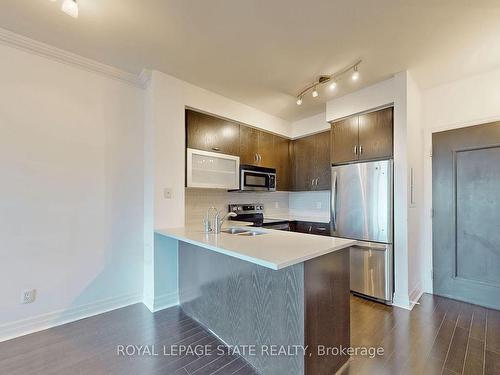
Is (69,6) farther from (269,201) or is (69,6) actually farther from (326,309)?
(269,201)

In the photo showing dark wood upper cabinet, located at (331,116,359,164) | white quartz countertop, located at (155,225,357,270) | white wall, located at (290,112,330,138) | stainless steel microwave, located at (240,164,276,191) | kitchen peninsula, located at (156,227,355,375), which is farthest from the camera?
white wall, located at (290,112,330,138)

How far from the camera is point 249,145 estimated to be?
3.60 meters

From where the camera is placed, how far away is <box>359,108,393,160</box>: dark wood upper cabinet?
279 cm

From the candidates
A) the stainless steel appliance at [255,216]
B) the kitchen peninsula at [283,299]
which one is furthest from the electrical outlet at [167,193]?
the stainless steel appliance at [255,216]

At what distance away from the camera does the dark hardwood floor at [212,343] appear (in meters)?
1.66

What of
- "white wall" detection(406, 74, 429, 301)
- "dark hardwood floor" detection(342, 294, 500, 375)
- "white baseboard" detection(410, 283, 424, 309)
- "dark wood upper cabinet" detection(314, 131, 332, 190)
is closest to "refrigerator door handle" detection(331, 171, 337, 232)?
"dark wood upper cabinet" detection(314, 131, 332, 190)

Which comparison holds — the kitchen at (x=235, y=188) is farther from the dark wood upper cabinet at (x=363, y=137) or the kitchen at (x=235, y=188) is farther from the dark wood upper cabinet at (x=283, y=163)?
the dark wood upper cabinet at (x=283, y=163)

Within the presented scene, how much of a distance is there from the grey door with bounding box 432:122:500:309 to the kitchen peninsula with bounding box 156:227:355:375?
1988mm

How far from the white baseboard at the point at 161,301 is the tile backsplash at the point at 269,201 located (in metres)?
0.96

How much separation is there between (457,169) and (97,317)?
14.1 ft

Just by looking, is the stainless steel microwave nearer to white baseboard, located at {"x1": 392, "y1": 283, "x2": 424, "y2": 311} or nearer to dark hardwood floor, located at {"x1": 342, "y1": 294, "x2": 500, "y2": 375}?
dark hardwood floor, located at {"x1": 342, "y1": 294, "x2": 500, "y2": 375}

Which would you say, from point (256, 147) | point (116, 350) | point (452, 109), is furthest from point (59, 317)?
point (452, 109)

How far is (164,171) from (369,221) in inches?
96.7

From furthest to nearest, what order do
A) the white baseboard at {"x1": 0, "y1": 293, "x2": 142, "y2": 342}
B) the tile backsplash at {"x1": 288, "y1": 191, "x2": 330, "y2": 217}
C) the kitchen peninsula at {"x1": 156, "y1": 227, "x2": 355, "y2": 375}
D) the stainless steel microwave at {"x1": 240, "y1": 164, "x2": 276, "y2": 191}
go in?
the tile backsplash at {"x1": 288, "y1": 191, "x2": 330, "y2": 217} < the stainless steel microwave at {"x1": 240, "y1": 164, "x2": 276, "y2": 191} < the white baseboard at {"x1": 0, "y1": 293, "x2": 142, "y2": 342} < the kitchen peninsula at {"x1": 156, "y1": 227, "x2": 355, "y2": 375}
